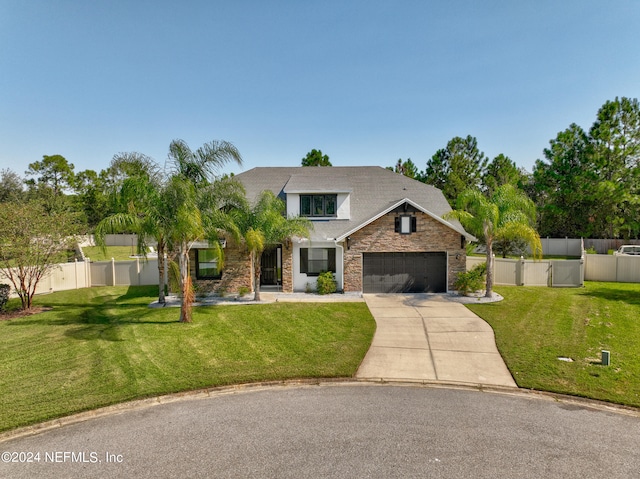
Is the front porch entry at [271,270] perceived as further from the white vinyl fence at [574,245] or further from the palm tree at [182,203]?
the white vinyl fence at [574,245]

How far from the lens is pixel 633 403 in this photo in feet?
24.6

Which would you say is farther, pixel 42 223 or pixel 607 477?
pixel 42 223

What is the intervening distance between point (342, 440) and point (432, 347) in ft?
18.7

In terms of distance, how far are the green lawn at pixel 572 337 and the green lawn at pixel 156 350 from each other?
4.37 m

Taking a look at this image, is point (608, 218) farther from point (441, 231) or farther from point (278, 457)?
point (278, 457)

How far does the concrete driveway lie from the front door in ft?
18.0

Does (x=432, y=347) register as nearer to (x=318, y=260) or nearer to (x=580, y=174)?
(x=318, y=260)

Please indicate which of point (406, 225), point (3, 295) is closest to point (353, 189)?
point (406, 225)

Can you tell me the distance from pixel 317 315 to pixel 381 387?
19.9 ft

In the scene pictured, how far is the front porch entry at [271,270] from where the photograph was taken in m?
19.5

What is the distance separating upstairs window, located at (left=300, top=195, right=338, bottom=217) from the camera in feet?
66.9

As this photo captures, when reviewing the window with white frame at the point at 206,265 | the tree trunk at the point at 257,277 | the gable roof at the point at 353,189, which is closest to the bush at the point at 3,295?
the window with white frame at the point at 206,265

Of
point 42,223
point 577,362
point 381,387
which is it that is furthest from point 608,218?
point 42,223

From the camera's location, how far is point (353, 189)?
22734mm
